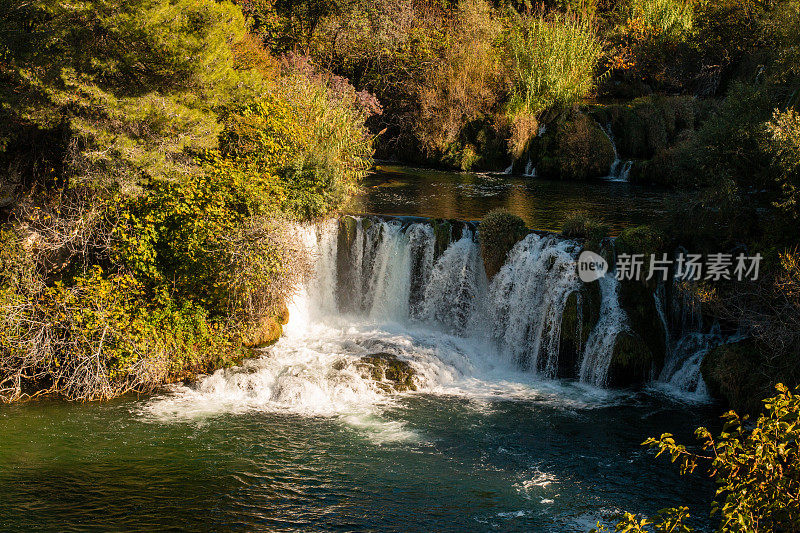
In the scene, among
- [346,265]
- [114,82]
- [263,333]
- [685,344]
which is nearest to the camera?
[114,82]

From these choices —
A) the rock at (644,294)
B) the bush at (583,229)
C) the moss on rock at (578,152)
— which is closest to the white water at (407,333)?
the bush at (583,229)

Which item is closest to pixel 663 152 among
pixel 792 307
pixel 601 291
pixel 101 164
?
pixel 601 291

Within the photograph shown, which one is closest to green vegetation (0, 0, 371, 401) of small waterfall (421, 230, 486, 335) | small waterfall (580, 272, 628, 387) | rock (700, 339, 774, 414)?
small waterfall (421, 230, 486, 335)

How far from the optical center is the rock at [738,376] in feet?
39.2

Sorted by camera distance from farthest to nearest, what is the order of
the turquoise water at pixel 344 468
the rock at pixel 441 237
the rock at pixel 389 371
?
the rock at pixel 441 237, the rock at pixel 389 371, the turquoise water at pixel 344 468

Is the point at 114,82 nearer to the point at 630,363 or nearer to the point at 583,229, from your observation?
the point at 583,229

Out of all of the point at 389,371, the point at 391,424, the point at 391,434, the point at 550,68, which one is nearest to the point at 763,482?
the point at 391,434

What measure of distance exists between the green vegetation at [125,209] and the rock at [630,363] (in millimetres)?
6267

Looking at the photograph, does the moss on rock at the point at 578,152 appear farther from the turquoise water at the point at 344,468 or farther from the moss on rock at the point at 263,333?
the moss on rock at the point at 263,333

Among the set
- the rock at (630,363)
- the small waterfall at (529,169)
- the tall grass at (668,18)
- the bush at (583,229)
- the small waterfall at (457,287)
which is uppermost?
the tall grass at (668,18)

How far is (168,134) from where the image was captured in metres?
13.1

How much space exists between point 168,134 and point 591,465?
9.29m

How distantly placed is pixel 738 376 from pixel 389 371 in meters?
6.19

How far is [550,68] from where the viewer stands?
87.2 feet
